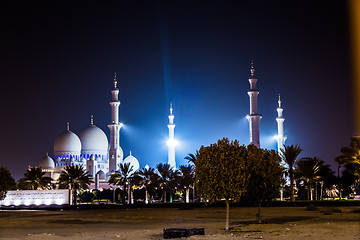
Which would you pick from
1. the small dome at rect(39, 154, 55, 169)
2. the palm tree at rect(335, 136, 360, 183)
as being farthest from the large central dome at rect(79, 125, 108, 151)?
the palm tree at rect(335, 136, 360, 183)

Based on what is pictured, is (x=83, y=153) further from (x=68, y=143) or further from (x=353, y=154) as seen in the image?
(x=353, y=154)

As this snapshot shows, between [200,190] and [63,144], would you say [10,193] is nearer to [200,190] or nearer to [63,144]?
[63,144]

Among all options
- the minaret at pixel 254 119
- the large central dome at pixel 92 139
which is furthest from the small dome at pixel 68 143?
the minaret at pixel 254 119

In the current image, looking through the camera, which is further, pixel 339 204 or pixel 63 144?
pixel 63 144

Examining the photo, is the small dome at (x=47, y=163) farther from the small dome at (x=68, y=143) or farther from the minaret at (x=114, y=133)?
the minaret at (x=114, y=133)

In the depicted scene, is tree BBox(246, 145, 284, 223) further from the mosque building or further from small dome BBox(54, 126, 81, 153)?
small dome BBox(54, 126, 81, 153)

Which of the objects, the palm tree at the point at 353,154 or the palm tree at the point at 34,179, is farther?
the palm tree at the point at 34,179

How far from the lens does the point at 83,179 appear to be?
7912cm

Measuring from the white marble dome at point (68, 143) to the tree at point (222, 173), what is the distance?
104251 mm

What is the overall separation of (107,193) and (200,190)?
7665 centimetres

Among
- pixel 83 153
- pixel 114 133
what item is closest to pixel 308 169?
pixel 114 133

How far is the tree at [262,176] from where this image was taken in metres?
34.7

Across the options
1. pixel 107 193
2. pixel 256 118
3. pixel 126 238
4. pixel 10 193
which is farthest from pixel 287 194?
pixel 126 238

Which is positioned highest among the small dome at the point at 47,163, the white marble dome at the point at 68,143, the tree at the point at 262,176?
the white marble dome at the point at 68,143
